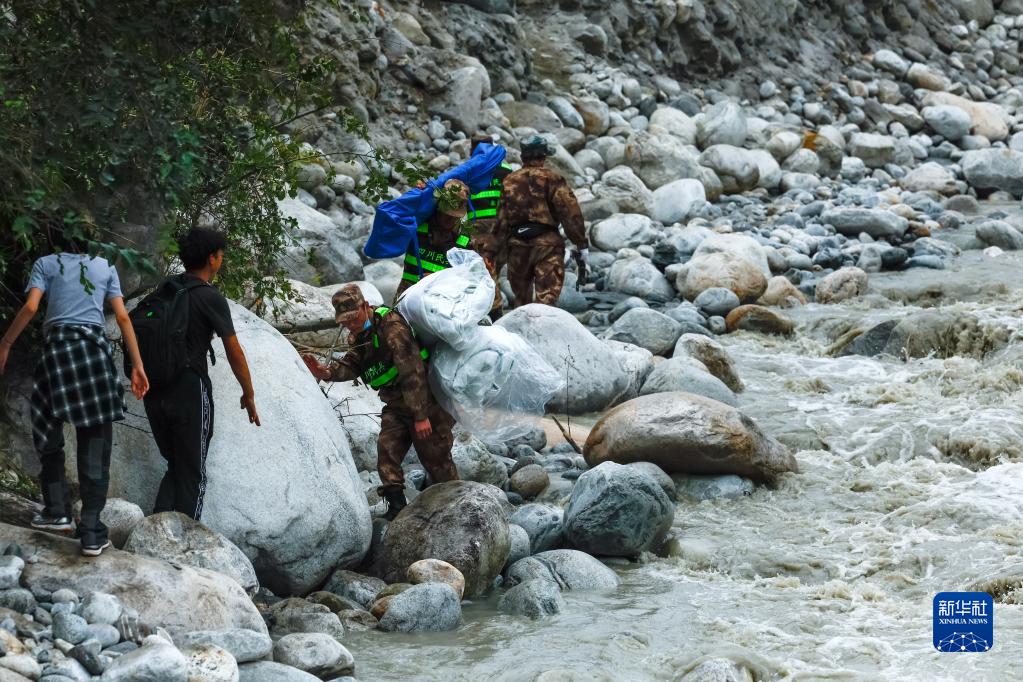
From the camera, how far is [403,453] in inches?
274

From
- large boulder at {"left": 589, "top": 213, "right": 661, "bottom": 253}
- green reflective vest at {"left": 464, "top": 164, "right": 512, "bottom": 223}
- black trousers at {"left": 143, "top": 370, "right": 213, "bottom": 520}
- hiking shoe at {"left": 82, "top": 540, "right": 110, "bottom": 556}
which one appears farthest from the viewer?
large boulder at {"left": 589, "top": 213, "right": 661, "bottom": 253}

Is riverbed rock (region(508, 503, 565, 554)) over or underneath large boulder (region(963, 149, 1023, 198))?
underneath

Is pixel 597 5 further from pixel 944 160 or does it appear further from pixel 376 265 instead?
pixel 376 265

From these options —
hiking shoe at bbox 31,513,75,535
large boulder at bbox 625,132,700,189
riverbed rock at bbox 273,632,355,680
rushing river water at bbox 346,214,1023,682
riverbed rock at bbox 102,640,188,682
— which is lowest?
rushing river water at bbox 346,214,1023,682

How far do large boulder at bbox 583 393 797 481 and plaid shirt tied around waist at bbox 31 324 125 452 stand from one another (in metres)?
3.95

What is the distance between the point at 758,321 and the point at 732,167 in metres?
6.82

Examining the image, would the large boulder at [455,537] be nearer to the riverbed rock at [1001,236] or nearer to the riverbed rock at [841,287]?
the riverbed rock at [841,287]

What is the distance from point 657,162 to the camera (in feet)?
60.1

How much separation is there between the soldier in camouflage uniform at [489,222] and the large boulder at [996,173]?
12358 mm

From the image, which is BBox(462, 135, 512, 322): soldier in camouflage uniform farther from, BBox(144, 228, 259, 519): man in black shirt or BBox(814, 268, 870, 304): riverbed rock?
BBox(814, 268, 870, 304): riverbed rock

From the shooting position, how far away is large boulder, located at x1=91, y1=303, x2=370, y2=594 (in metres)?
5.80

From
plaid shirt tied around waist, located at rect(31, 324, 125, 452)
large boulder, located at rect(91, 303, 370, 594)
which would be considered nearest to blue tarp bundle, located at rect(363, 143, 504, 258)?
large boulder, located at rect(91, 303, 370, 594)

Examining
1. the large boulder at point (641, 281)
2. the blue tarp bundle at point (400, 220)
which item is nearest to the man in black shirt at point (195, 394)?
the blue tarp bundle at point (400, 220)

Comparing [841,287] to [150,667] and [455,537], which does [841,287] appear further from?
[150,667]
